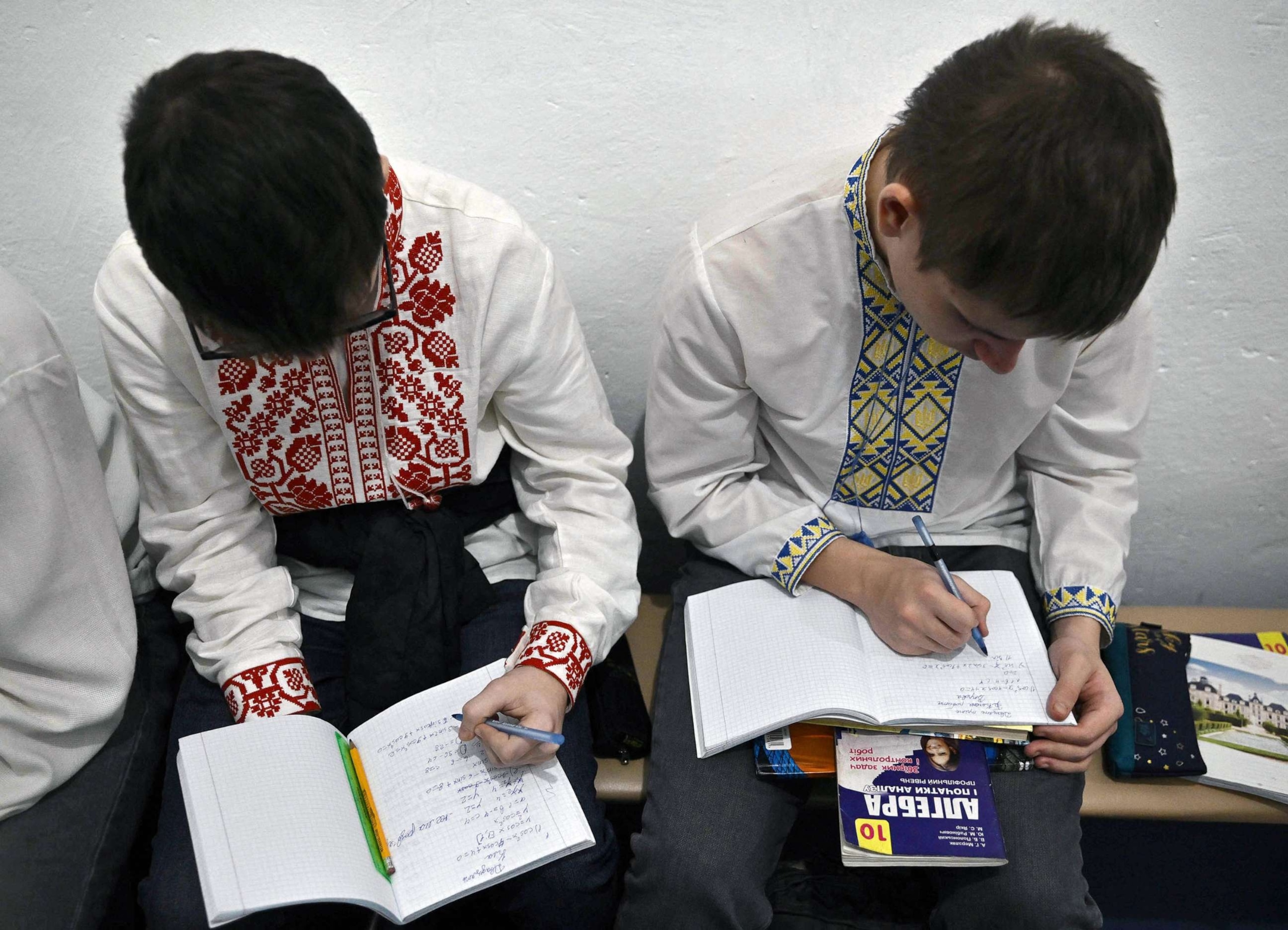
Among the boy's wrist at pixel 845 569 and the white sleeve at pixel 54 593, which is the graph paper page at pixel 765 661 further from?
the white sleeve at pixel 54 593

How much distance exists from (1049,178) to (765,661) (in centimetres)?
58

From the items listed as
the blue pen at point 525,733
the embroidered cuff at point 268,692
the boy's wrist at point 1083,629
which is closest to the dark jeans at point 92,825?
the embroidered cuff at point 268,692

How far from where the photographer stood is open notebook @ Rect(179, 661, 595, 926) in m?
0.90

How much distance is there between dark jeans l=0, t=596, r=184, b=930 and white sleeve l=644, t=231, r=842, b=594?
0.65m

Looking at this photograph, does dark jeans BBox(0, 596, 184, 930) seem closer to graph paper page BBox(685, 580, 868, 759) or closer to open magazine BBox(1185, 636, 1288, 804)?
graph paper page BBox(685, 580, 868, 759)

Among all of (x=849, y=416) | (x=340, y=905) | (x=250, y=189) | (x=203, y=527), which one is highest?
(x=250, y=189)

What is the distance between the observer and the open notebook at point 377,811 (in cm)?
90

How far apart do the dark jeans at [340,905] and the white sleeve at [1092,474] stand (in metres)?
0.60

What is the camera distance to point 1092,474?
1252mm

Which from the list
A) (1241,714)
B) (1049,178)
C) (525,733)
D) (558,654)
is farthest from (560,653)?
(1241,714)

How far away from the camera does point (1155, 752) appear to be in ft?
3.92

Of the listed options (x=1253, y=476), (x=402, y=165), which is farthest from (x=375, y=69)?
(x=1253, y=476)

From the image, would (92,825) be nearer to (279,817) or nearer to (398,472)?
(279,817)

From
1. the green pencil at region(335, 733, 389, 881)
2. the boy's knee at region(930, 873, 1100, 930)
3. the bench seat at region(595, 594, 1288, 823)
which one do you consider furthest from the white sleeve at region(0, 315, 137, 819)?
the boy's knee at region(930, 873, 1100, 930)
